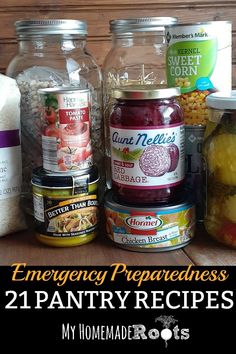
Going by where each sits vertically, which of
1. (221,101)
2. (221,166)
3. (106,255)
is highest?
(221,101)

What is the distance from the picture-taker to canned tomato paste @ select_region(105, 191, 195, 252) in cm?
83

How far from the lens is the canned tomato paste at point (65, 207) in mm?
847

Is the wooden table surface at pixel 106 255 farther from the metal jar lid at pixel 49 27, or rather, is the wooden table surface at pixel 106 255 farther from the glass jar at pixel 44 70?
the metal jar lid at pixel 49 27

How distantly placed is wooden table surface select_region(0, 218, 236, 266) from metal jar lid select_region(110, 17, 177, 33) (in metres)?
0.43

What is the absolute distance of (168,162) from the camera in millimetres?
822

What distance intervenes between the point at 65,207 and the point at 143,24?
0.41 meters

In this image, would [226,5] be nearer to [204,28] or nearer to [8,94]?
[204,28]

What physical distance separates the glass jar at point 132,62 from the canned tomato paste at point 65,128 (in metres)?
0.18

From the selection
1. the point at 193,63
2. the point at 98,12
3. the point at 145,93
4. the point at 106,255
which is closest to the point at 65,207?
the point at 106,255

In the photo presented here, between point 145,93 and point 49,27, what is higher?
point 49,27

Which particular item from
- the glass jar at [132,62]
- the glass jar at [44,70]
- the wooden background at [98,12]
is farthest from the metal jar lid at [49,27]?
the wooden background at [98,12]

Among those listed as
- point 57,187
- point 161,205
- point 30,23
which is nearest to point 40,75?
point 30,23

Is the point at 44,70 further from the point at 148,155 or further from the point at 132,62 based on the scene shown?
the point at 148,155

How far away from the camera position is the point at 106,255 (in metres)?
0.84
